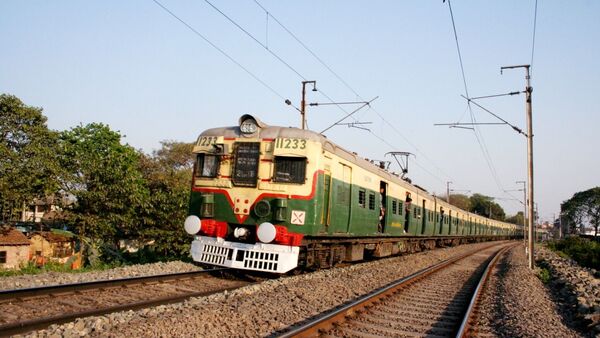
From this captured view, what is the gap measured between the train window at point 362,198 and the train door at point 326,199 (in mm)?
2446

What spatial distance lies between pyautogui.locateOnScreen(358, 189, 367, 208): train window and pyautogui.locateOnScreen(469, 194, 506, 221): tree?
109553 millimetres

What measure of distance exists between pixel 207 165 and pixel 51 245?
98.9 feet

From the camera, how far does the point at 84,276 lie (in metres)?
10.1

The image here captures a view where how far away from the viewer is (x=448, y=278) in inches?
545

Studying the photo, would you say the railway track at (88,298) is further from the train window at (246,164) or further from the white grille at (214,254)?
the train window at (246,164)

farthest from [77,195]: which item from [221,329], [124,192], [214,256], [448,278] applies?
[221,329]

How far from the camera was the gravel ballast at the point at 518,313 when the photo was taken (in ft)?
23.6

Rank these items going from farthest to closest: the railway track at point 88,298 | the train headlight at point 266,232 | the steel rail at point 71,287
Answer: the train headlight at point 266,232 → the steel rail at point 71,287 → the railway track at point 88,298

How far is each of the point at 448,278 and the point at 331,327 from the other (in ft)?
26.6

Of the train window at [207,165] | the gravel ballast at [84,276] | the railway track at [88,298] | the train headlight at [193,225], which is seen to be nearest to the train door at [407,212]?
the gravel ballast at [84,276]

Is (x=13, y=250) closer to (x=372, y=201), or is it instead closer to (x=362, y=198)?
(x=372, y=201)

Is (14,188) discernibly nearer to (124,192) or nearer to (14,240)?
(124,192)

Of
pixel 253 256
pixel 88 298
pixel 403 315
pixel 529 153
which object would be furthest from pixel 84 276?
pixel 529 153

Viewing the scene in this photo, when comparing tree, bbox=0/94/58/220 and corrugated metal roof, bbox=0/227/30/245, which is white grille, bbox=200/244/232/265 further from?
corrugated metal roof, bbox=0/227/30/245
